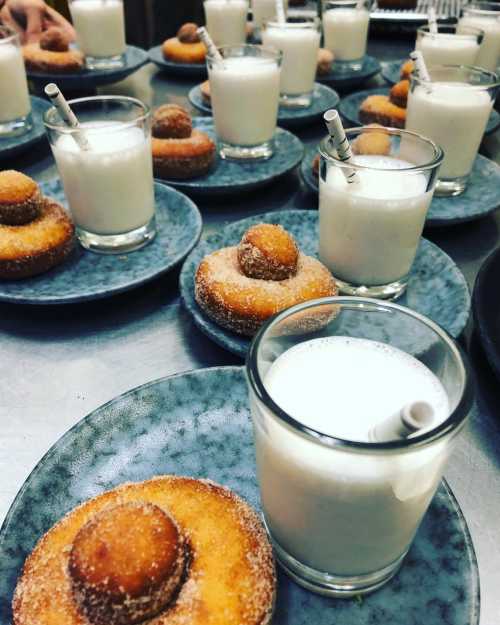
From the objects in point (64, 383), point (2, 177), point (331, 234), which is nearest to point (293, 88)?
point (331, 234)

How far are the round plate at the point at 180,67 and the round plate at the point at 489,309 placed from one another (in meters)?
1.59

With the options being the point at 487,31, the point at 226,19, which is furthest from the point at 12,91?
the point at 487,31

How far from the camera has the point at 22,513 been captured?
0.65 m

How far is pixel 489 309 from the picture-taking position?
0.93 m

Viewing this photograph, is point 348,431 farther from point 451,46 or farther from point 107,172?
point 451,46

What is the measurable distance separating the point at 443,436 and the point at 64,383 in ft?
2.15

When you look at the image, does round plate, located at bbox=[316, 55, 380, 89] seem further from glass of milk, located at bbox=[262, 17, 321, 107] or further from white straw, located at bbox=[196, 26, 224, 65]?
white straw, located at bbox=[196, 26, 224, 65]

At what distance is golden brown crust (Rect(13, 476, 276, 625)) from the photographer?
0.53m

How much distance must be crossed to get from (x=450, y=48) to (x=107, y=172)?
4.49 feet

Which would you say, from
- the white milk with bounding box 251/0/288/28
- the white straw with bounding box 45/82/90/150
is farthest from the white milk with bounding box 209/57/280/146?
the white milk with bounding box 251/0/288/28

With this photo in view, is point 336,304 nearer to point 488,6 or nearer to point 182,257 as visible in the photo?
Answer: point 182,257

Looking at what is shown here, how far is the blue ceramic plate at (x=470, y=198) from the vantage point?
1.28 m

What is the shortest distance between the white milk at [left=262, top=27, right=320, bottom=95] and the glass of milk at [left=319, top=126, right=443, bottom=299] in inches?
35.1

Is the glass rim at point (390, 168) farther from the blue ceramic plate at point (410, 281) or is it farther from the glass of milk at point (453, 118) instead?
the glass of milk at point (453, 118)
